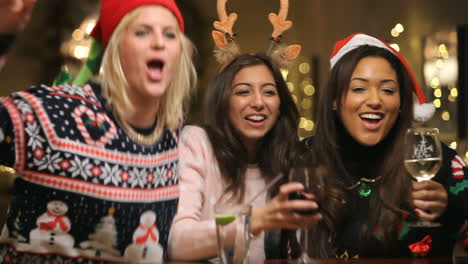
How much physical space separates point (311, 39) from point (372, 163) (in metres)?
3.01

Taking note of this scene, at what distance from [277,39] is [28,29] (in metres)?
2.80

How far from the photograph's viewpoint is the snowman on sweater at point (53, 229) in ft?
5.71

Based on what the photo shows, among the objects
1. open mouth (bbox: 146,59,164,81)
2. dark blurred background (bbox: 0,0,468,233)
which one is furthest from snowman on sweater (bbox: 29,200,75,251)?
dark blurred background (bbox: 0,0,468,233)

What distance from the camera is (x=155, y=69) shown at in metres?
1.91

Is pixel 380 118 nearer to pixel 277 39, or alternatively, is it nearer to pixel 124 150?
pixel 277 39

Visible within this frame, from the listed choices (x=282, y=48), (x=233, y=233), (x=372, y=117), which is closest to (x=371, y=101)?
(x=372, y=117)

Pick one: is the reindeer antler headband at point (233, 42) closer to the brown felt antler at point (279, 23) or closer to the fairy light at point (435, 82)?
the brown felt antler at point (279, 23)

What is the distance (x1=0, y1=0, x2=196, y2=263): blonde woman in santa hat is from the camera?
5.60ft

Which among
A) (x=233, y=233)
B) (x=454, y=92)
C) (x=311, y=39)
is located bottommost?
(x=233, y=233)

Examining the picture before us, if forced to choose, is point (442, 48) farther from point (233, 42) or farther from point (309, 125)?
point (233, 42)

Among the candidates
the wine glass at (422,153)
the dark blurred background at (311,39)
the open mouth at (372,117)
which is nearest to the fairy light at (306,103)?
the dark blurred background at (311,39)

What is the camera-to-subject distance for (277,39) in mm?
2602

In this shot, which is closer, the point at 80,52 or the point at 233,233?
the point at 233,233

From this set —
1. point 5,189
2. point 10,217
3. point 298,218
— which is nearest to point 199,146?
point 10,217
